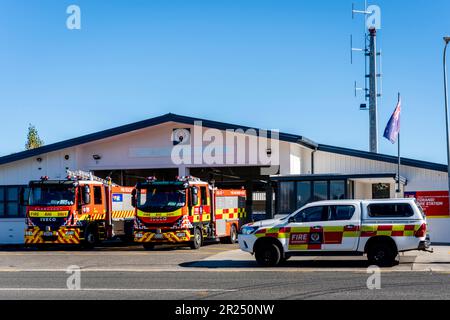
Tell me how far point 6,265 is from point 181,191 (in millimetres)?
6485

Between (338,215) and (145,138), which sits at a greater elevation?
(145,138)

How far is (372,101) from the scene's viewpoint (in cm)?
4538

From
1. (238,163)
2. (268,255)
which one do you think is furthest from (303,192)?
(268,255)

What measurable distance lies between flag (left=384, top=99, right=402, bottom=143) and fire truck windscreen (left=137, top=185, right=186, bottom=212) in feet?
28.7

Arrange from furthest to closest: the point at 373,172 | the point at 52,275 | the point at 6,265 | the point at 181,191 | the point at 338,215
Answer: the point at 373,172, the point at 181,191, the point at 6,265, the point at 338,215, the point at 52,275

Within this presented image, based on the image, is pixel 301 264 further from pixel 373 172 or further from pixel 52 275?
pixel 373 172

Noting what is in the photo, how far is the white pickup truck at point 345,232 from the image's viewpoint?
1805cm

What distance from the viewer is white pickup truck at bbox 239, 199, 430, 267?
18.0 meters

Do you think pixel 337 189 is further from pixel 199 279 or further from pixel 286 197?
pixel 199 279

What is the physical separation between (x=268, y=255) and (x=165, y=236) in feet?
20.9

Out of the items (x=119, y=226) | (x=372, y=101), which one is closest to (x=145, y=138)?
(x=119, y=226)

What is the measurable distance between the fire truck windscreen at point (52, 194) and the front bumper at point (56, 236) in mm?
963

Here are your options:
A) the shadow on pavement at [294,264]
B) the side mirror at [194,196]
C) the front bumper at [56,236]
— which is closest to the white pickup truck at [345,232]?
the shadow on pavement at [294,264]

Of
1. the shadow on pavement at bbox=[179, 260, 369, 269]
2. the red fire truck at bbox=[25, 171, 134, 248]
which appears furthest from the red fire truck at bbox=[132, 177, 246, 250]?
the shadow on pavement at bbox=[179, 260, 369, 269]
